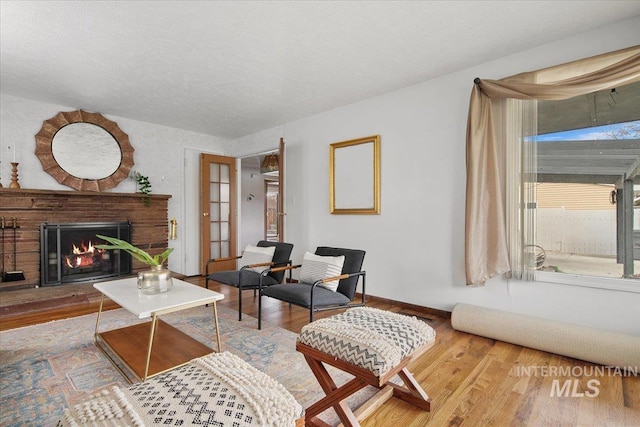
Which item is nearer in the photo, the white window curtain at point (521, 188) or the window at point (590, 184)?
the window at point (590, 184)

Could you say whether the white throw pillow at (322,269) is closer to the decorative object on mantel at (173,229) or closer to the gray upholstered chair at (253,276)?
the gray upholstered chair at (253,276)

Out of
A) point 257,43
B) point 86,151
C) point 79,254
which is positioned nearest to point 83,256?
point 79,254

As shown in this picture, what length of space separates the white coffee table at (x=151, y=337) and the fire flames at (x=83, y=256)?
2159mm

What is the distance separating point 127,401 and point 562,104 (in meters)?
3.58

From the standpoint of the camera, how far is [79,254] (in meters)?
4.27

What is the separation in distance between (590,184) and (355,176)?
7.56ft

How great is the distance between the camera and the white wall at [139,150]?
3787 mm

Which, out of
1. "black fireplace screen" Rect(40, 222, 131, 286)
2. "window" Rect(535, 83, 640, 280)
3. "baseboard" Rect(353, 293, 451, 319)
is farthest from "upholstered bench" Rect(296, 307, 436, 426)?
"black fireplace screen" Rect(40, 222, 131, 286)

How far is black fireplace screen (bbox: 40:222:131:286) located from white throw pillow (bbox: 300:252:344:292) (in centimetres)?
309

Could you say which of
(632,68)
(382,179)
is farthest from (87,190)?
(632,68)

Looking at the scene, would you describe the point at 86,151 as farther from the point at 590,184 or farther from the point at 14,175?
the point at 590,184

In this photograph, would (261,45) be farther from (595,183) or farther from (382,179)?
(595,183)

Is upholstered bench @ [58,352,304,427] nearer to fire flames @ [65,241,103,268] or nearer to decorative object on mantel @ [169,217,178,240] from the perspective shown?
fire flames @ [65,241,103,268]

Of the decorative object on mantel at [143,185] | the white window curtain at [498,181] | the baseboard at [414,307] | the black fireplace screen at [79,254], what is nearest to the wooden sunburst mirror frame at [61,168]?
the decorative object on mantel at [143,185]
